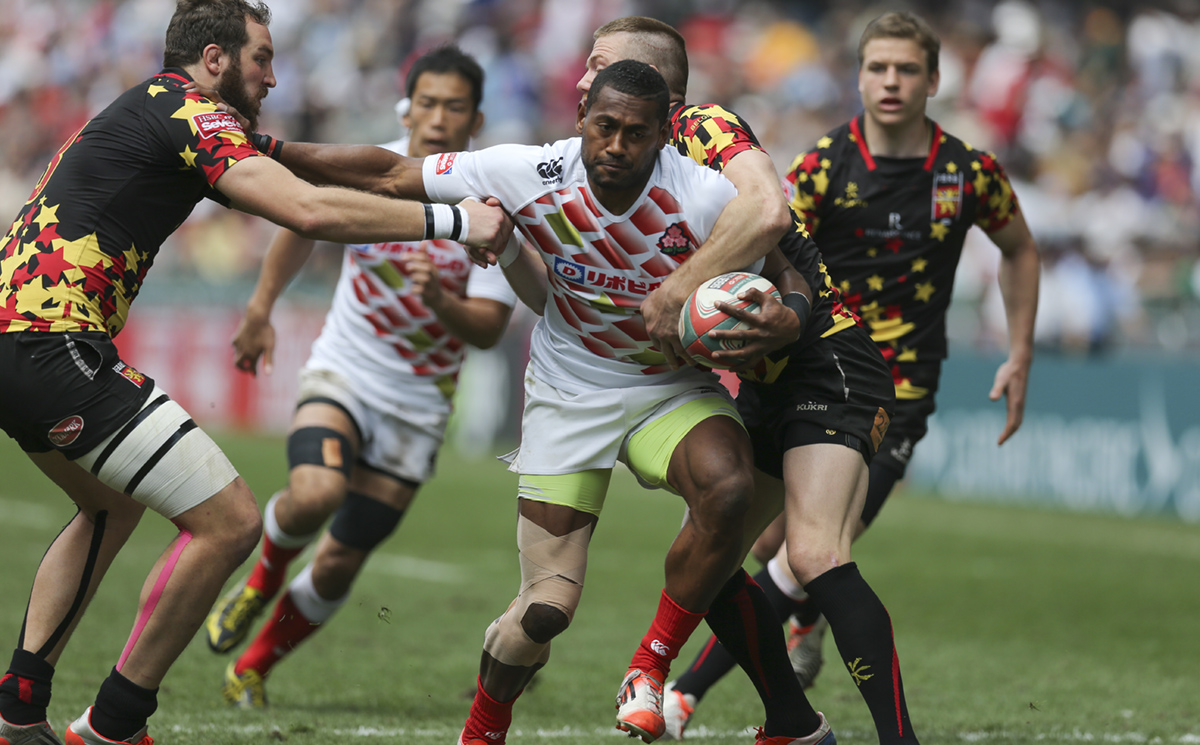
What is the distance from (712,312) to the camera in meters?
4.30

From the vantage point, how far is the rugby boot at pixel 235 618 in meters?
6.44

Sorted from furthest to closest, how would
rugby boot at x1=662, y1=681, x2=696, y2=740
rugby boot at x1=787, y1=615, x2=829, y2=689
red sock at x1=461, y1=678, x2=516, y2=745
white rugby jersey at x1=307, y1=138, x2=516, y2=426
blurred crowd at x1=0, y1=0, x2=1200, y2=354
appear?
blurred crowd at x1=0, y1=0, x2=1200, y2=354 < white rugby jersey at x1=307, y1=138, x2=516, y2=426 < rugby boot at x1=787, y1=615, x2=829, y2=689 < rugby boot at x1=662, y1=681, x2=696, y2=740 < red sock at x1=461, y1=678, x2=516, y2=745

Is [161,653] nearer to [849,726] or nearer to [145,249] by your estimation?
[145,249]

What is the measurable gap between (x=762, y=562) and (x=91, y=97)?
22599 mm

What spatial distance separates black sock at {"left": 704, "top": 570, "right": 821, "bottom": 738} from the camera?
485 cm

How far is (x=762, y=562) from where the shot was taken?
631cm

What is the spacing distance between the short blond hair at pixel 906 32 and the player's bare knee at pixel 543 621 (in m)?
3.14

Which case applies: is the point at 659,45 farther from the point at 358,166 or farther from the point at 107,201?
the point at 107,201

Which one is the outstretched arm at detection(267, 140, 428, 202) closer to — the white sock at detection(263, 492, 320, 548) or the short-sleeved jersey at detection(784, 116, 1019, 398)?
the short-sleeved jersey at detection(784, 116, 1019, 398)

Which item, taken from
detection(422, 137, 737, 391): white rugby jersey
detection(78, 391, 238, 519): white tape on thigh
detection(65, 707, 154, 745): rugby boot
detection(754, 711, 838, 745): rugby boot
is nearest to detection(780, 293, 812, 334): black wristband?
detection(422, 137, 737, 391): white rugby jersey

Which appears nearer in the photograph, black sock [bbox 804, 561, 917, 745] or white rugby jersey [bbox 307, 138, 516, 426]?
black sock [bbox 804, 561, 917, 745]

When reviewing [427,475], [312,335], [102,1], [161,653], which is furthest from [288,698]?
[102,1]

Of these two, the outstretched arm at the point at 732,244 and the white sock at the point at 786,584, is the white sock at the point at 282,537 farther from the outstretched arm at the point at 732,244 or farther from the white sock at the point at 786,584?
the outstretched arm at the point at 732,244

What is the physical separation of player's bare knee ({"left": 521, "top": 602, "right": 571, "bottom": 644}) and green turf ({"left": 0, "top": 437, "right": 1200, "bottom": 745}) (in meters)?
0.89
